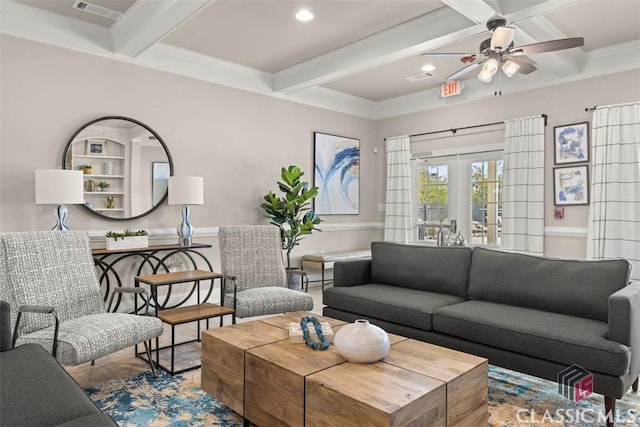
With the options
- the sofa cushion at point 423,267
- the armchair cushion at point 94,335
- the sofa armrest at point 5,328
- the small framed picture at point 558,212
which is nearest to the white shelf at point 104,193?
the armchair cushion at point 94,335

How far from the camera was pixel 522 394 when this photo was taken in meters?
2.59

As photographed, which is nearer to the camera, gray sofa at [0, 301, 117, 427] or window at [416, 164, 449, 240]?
gray sofa at [0, 301, 117, 427]

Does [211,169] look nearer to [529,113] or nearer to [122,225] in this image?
[122,225]

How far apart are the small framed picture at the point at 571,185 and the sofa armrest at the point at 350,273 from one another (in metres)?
2.70

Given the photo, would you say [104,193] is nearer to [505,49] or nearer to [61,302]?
[61,302]

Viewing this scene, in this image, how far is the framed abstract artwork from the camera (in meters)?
6.30

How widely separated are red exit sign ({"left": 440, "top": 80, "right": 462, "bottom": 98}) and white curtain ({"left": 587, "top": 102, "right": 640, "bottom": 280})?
1.64 m

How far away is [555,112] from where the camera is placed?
5.12 m

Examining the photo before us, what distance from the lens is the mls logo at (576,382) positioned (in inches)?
88.4

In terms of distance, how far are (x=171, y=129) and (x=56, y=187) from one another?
150 centimetres

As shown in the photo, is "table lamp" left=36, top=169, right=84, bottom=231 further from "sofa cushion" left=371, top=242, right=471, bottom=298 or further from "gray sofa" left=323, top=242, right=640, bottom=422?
"sofa cushion" left=371, top=242, right=471, bottom=298

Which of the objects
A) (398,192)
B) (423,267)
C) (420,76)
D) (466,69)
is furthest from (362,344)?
(398,192)

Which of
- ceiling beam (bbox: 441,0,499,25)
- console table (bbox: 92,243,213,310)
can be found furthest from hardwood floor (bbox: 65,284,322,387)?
ceiling beam (bbox: 441,0,499,25)
